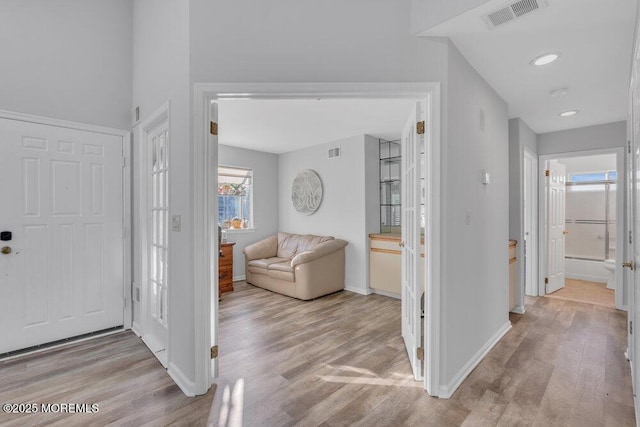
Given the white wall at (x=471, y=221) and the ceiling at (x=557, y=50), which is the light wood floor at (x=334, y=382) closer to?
the white wall at (x=471, y=221)

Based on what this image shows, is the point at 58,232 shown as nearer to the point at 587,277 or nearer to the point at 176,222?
the point at 176,222

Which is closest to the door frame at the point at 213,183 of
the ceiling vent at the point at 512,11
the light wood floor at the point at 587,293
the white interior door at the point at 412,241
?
the white interior door at the point at 412,241

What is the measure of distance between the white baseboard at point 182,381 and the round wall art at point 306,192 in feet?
10.9

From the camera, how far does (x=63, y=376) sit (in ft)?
7.02

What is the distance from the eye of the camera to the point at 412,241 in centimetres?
230

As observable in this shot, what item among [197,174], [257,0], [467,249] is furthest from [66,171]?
[467,249]

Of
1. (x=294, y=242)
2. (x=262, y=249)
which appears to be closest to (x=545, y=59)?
(x=294, y=242)

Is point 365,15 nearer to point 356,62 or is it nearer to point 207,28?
point 356,62

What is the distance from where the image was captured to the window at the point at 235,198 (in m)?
5.21

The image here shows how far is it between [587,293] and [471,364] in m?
3.42

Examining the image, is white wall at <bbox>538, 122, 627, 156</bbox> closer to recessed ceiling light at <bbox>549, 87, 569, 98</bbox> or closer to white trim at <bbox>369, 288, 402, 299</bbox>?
recessed ceiling light at <bbox>549, 87, 569, 98</bbox>

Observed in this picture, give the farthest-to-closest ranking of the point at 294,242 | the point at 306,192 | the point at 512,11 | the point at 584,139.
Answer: the point at 306,192 < the point at 294,242 < the point at 584,139 < the point at 512,11

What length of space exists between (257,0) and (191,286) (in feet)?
6.14

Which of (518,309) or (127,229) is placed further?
(518,309)
